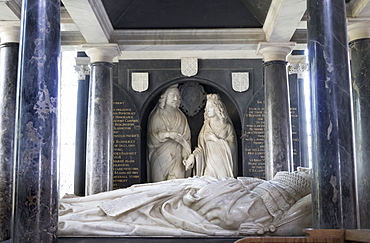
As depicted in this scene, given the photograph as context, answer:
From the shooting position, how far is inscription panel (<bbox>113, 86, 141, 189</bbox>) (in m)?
11.1

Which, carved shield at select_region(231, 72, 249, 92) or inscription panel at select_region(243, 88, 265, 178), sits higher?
carved shield at select_region(231, 72, 249, 92)

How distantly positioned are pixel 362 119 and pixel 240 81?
3.42 meters

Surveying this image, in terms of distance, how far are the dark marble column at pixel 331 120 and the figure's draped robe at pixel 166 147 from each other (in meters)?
5.85

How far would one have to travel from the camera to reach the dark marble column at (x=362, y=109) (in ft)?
27.5

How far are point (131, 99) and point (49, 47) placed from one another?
5.90 metres

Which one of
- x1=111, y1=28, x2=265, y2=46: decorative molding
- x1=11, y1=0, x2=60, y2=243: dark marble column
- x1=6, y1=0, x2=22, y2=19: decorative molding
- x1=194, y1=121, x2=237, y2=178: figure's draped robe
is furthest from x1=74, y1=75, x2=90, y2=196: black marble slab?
x1=11, y1=0, x2=60, y2=243: dark marble column

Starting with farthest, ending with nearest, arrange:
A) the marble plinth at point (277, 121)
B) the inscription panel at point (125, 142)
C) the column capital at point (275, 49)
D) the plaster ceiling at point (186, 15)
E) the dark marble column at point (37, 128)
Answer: the inscription panel at point (125, 142)
the plaster ceiling at point (186, 15)
the column capital at point (275, 49)
the marble plinth at point (277, 121)
the dark marble column at point (37, 128)

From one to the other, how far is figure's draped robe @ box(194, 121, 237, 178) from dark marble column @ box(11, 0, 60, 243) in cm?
596

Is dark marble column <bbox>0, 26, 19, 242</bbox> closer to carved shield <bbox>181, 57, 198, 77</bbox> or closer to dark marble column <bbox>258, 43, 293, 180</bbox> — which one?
carved shield <bbox>181, 57, 198, 77</bbox>

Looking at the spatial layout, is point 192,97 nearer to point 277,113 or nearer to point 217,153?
point 217,153

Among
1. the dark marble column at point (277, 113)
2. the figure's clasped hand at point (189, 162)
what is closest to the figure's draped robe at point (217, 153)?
the figure's clasped hand at point (189, 162)

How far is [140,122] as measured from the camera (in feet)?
37.0

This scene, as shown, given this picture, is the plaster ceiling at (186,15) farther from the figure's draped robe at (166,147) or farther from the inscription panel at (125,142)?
the figure's draped robe at (166,147)

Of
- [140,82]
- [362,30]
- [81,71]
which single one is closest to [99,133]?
[140,82]
